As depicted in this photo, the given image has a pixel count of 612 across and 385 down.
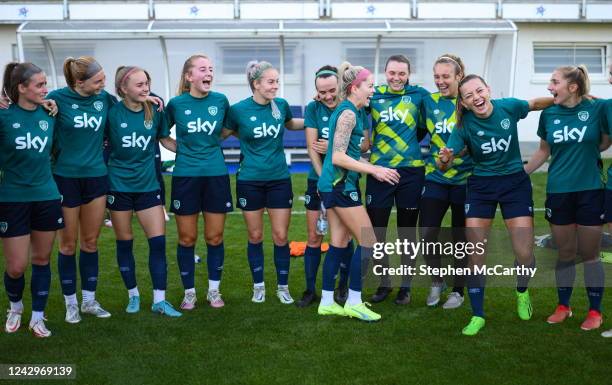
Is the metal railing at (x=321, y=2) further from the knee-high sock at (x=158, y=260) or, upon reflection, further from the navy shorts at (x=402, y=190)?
the knee-high sock at (x=158, y=260)

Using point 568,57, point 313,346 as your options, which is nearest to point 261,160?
point 313,346

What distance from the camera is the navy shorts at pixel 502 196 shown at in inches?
228

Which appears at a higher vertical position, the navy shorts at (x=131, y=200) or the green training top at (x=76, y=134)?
the green training top at (x=76, y=134)

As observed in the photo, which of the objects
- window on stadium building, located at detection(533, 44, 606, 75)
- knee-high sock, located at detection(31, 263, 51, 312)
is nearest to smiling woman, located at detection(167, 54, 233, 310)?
knee-high sock, located at detection(31, 263, 51, 312)

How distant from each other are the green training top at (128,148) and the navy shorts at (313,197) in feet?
4.58

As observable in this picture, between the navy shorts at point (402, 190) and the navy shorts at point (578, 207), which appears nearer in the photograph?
the navy shorts at point (578, 207)

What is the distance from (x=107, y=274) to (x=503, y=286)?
408 cm

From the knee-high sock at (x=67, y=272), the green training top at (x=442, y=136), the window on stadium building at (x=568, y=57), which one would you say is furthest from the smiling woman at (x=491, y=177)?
the window on stadium building at (x=568, y=57)

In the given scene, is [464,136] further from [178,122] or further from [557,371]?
[178,122]

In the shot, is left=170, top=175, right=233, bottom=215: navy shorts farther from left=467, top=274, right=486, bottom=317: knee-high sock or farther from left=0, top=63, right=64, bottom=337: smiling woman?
left=467, top=274, right=486, bottom=317: knee-high sock

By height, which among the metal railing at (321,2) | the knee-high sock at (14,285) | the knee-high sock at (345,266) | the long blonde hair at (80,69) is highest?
the metal railing at (321,2)

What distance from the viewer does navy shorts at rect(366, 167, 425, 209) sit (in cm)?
641

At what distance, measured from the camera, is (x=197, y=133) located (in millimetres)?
6273

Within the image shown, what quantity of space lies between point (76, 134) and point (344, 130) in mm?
2124
